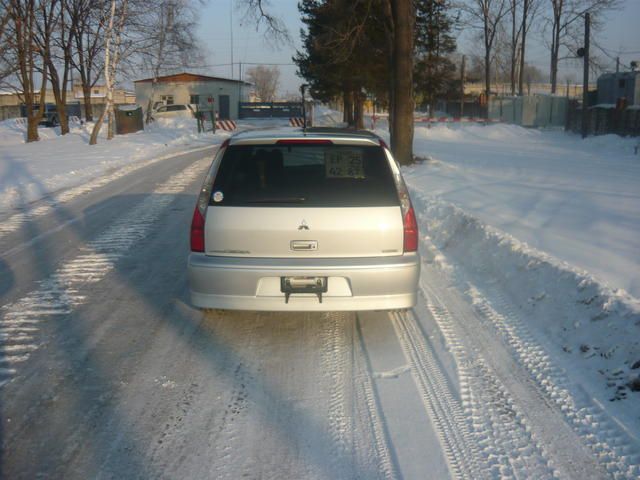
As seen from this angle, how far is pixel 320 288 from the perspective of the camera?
502cm

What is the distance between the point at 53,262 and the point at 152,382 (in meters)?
4.04

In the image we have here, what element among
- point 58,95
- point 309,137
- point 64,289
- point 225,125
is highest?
point 58,95

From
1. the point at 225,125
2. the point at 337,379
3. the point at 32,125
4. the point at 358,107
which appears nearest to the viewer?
the point at 337,379

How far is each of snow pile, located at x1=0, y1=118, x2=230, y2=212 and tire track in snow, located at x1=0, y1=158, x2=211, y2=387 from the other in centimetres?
357

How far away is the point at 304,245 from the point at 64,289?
10.4 ft

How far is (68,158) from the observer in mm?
21688

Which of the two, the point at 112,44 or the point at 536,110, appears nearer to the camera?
the point at 112,44

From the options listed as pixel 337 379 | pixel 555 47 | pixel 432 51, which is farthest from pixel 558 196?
pixel 555 47

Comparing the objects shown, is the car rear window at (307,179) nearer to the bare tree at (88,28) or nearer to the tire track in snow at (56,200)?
the tire track in snow at (56,200)

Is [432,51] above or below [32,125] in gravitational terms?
above

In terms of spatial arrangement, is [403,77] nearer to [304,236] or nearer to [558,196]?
[558,196]

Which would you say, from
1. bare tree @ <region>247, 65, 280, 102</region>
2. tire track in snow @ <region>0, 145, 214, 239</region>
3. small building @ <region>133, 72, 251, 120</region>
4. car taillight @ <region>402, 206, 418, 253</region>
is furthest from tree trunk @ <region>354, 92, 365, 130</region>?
bare tree @ <region>247, 65, 280, 102</region>

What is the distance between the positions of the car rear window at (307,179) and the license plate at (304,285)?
585 millimetres

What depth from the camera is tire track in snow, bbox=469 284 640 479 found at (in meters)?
3.53
